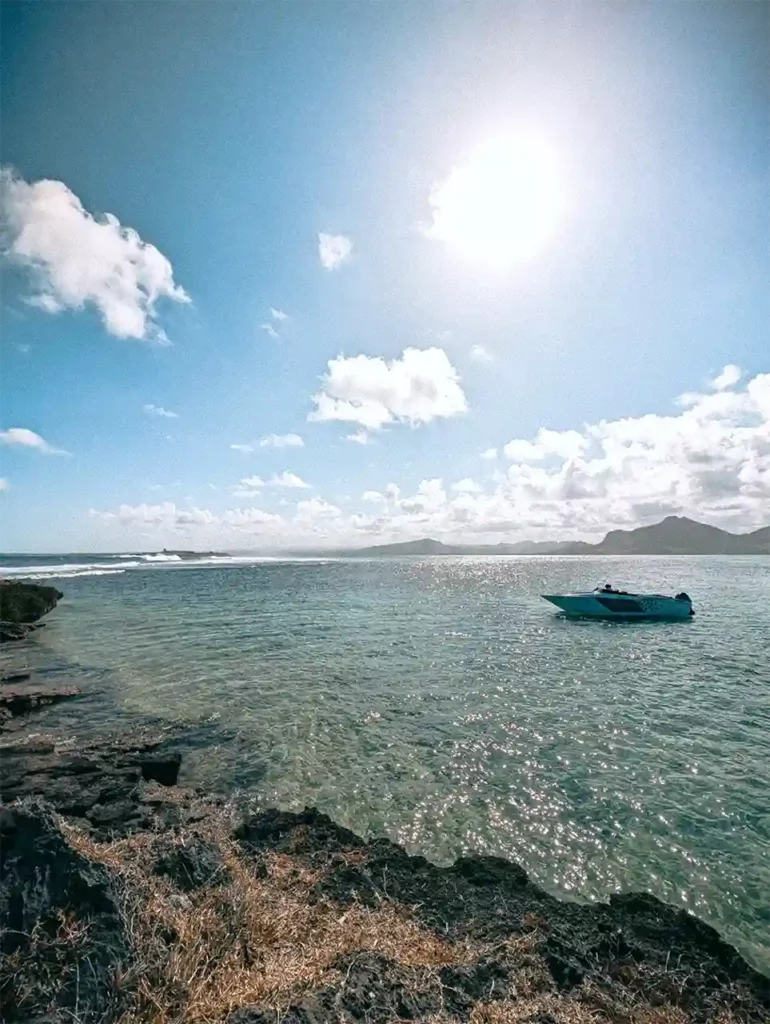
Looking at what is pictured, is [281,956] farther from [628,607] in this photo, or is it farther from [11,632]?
[628,607]

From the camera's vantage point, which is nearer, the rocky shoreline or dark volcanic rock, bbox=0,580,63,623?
the rocky shoreline

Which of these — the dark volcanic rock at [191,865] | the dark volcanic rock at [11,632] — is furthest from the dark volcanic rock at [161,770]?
the dark volcanic rock at [11,632]

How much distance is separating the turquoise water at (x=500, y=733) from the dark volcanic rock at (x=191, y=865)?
4.07 m

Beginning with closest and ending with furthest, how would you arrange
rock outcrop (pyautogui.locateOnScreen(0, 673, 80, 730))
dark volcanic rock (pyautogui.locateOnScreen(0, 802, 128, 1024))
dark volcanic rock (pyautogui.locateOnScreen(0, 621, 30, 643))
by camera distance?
dark volcanic rock (pyautogui.locateOnScreen(0, 802, 128, 1024))
rock outcrop (pyautogui.locateOnScreen(0, 673, 80, 730))
dark volcanic rock (pyautogui.locateOnScreen(0, 621, 30, 643))

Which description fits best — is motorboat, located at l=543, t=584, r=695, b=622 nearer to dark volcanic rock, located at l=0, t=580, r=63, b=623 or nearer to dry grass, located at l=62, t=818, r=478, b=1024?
dry grass, located at l=62, t=818, r=478, b=1024

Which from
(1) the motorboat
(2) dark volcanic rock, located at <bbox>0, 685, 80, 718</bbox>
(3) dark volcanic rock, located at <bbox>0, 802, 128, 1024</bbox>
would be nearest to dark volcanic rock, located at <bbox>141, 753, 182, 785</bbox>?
(3) dark volcanic rock, located at <bbox>0, 802, 128, 1024</bbox>

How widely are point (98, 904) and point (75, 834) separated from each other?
384 centimetres

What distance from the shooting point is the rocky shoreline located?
493cm

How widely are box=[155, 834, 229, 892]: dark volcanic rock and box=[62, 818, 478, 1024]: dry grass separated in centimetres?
19

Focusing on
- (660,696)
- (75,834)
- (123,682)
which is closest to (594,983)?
(75,834)

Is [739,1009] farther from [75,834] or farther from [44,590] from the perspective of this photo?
[44,590]

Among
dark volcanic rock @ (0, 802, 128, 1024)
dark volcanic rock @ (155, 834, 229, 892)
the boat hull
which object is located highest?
dark volcanic rock @ (0, 802, 128, 1024)

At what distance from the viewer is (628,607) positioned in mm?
43375

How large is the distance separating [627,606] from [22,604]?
5352 cm
